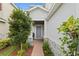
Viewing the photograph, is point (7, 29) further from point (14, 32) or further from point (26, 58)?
point (26, 58)

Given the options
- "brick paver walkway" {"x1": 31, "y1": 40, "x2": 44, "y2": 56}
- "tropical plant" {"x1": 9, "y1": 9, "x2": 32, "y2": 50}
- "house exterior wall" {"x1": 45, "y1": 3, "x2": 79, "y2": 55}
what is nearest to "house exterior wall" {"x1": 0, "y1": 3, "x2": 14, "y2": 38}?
"tropical plant" {"x1": 9, "y1": 9, "x2": 32, "y2": 50}

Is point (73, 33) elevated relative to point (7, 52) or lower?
elevated

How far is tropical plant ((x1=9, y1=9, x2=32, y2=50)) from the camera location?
3617 millimetres

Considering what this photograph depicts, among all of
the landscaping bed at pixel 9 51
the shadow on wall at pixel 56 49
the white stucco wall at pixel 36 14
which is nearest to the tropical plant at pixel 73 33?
the shadow on wall at pixel 56 49

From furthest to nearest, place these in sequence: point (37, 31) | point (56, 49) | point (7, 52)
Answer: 1. point (56, 49)
2. point (37, 31)
3. point (7, 52)

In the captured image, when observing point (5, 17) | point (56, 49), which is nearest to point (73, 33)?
point (5, 17)

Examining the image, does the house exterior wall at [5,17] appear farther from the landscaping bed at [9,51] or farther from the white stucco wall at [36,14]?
the white stucco wall at [36,14]

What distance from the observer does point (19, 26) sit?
372 centimetres

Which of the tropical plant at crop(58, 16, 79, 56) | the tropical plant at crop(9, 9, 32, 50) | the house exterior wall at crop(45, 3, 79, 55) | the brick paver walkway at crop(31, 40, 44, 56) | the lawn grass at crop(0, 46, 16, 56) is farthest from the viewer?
the brick paver walkway at crop(31, 40, 44, 56)

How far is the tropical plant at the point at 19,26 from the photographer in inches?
142

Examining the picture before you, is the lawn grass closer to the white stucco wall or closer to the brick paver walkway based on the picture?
the brick paver walkway

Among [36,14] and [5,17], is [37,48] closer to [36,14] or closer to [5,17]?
[36,14]

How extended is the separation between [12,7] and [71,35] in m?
1.75

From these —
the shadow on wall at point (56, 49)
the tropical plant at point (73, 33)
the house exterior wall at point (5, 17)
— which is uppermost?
the house exterior wall at point (5, 17)
